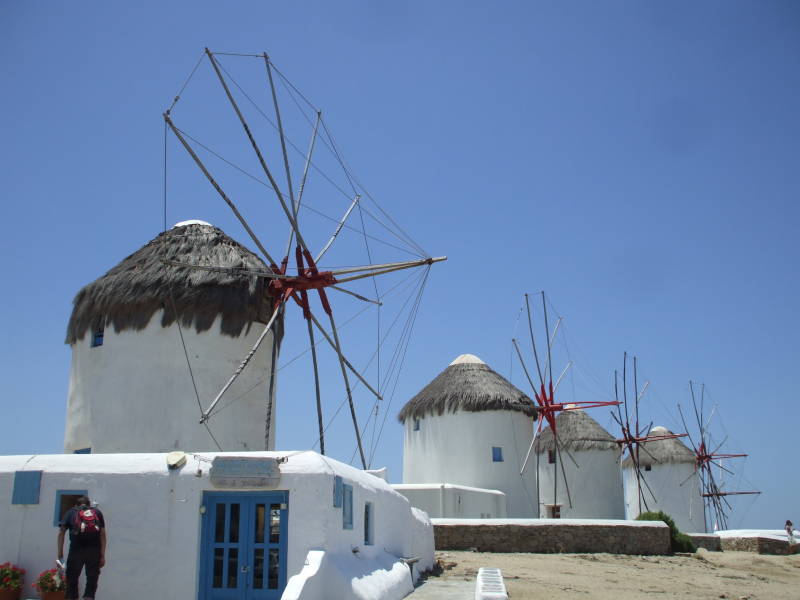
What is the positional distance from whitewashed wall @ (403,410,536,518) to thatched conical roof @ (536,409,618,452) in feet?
18.9

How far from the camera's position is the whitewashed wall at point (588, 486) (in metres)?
34.8

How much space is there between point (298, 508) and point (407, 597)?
2857 mm

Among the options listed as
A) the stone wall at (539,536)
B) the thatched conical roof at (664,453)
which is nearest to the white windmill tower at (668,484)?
the thatched conical roof at (664,453)

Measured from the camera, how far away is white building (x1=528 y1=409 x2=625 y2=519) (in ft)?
114

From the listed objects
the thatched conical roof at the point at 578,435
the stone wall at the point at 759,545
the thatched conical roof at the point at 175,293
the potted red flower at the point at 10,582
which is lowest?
the stone wall at the point at 759,545

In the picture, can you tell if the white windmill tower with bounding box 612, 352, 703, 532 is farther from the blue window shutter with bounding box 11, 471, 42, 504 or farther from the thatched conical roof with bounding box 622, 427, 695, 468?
the blue window shutter with bounding box 11, 471, 42, 504

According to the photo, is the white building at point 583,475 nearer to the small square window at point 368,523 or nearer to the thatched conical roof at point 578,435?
the thatched conical roof at point 578,435

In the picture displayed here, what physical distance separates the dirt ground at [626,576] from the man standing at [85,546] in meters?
6.15

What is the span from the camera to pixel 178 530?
34.4 feet

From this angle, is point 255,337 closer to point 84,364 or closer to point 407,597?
point 84,364

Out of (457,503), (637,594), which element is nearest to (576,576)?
(637,594)

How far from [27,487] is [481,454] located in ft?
64.4

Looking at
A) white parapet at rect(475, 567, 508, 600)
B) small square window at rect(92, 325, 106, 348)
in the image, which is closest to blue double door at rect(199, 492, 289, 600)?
white parapet at rect(475, 567, 508, 600)

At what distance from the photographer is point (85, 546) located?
31.0 feet
